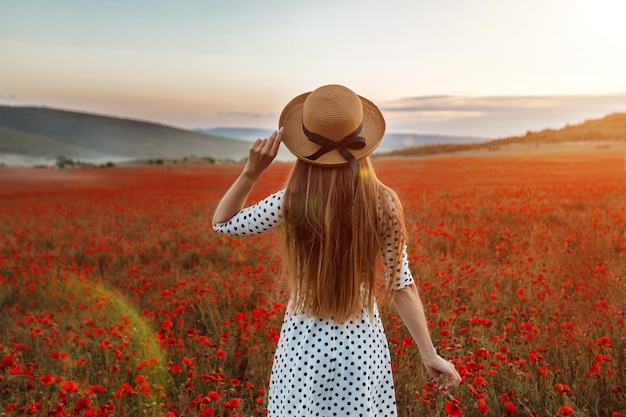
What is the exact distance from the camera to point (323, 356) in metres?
2.33

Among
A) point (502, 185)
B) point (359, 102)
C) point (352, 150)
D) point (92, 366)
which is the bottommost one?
point (92, 366)

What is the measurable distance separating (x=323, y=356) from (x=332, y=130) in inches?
35.6

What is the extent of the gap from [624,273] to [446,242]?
219 centimetres

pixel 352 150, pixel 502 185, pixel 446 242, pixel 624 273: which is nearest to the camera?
pixel 352 150

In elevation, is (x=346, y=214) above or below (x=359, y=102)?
below

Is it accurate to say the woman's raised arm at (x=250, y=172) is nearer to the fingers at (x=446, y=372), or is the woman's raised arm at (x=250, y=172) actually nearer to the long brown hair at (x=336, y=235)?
the long brown hair at (x=336, y=235)

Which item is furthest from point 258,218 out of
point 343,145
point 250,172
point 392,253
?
point 392,253

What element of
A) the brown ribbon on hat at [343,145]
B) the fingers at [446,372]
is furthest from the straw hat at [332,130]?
the fingers at [446,372]

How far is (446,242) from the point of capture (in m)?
7.73

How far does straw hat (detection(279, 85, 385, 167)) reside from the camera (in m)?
2.20

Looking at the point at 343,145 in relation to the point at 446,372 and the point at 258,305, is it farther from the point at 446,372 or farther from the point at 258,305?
the point at 258,305

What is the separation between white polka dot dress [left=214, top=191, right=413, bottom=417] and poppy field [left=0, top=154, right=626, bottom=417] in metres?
0.22

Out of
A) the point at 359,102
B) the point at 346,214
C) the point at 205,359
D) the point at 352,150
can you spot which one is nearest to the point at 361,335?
the point at 346,214

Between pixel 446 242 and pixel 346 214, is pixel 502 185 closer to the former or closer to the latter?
pixel 446 242
